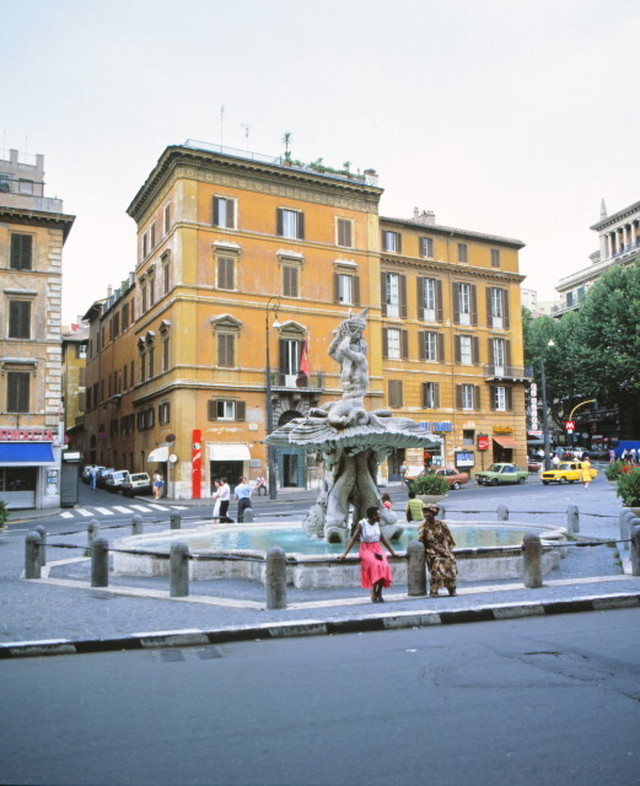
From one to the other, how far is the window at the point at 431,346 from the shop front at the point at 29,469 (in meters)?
24.4

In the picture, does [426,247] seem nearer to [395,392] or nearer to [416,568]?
[395,392]

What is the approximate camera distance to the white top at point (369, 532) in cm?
1003

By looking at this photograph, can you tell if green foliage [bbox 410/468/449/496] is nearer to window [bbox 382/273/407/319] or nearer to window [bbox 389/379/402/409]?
window [bbox 389/379/402/409]

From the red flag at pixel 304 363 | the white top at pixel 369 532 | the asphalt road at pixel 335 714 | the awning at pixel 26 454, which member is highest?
the red flag at pixel 304 363

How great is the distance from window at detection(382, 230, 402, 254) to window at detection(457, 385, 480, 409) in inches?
397

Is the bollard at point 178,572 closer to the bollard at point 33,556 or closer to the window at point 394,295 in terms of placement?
the bollard at point 33,556

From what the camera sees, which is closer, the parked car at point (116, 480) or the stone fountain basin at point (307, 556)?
the stone fountain basin at point (307, 556)

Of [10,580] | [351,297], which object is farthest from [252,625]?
[351,297]

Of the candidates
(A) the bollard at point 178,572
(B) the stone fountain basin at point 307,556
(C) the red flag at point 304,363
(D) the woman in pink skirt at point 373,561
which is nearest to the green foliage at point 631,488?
(B) the stone fountain basin at point 307,556

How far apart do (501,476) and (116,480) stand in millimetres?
22608

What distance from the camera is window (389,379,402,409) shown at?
4807 cm

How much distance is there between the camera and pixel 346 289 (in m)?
45.4

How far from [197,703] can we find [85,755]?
116 centimetres

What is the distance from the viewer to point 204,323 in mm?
40469
